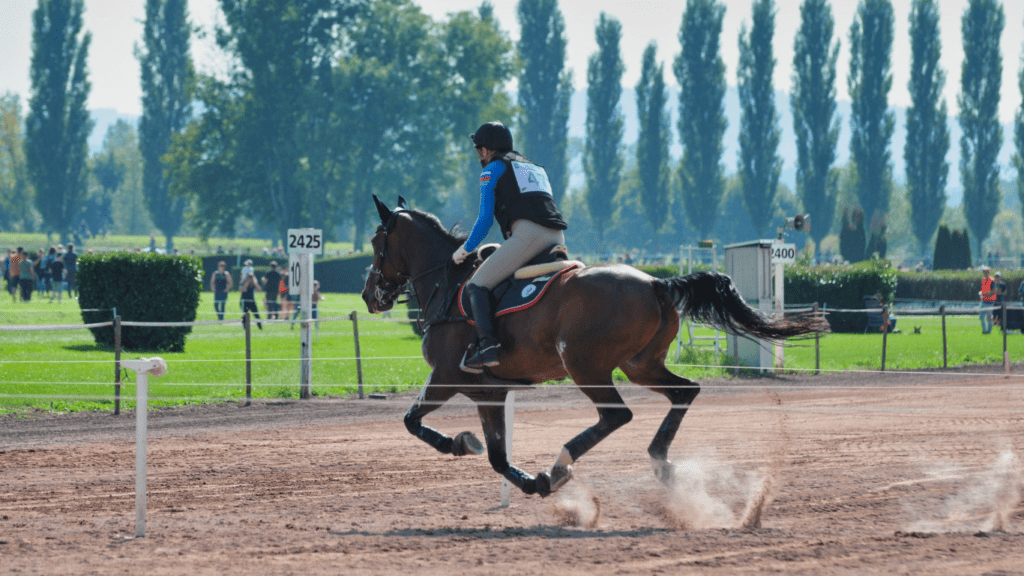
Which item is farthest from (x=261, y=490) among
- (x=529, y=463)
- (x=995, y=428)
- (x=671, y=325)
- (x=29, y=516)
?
(x=995, y=428)

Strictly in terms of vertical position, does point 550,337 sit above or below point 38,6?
below

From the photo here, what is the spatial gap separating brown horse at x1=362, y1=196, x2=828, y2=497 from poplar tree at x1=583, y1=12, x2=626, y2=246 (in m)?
71.5

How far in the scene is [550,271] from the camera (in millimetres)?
6930

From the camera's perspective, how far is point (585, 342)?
6.65 metres

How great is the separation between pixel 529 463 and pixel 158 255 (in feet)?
45.7

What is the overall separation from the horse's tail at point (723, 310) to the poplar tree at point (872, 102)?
63.5 meters

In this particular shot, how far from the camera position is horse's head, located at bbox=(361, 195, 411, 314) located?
27.0 feet

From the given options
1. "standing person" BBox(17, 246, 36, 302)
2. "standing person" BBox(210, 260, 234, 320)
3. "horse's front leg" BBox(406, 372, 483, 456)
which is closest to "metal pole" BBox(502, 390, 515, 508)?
"horse's front leg" BBox(406, 372, 483, 456)

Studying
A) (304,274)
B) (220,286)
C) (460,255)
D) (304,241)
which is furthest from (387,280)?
(220,286)

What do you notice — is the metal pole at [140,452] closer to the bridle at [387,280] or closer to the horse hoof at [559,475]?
the bridle at [387,280]

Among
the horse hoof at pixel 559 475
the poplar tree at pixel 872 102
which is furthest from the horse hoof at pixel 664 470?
the poplar tree at pixel 872 102

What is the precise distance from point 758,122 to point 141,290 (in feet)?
189

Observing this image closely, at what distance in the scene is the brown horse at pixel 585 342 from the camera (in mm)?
6645

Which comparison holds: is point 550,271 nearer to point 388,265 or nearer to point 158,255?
point 388,265
